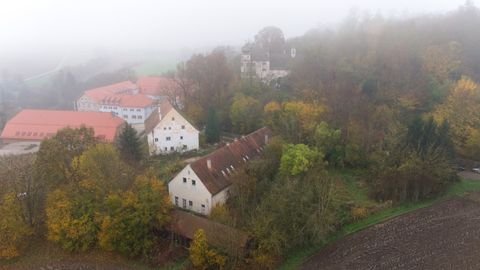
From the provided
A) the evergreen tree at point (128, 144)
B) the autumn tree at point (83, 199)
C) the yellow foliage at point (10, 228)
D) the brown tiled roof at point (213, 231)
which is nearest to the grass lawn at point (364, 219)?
the brown tiled roof at point (213, 231)

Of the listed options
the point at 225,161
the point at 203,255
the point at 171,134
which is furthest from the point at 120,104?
the point at 203,255

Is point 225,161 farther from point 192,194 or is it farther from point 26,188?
point 26,188

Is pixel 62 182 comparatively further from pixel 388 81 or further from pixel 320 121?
pixel 388 81

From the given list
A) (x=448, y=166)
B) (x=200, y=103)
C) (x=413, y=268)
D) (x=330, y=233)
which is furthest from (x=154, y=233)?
(x=200, y=103)

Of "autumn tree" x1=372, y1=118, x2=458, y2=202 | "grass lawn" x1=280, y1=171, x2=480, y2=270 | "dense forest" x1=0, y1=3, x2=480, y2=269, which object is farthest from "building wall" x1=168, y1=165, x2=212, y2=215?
"autumn tree" x1=372, y1=118, x2=458, y2=202

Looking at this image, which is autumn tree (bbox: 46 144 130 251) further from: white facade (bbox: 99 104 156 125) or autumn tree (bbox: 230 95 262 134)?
white facade (bbox: 99 104 156 125)
